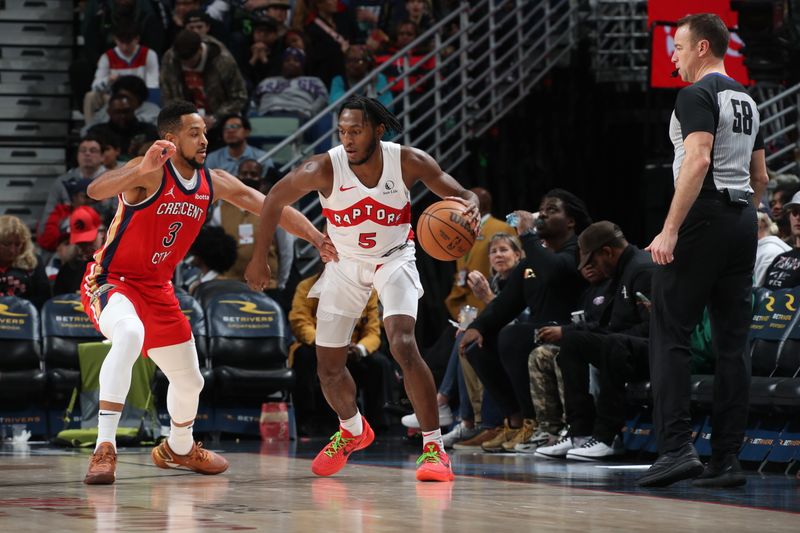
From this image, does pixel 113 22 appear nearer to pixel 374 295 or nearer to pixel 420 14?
pixel 420 14

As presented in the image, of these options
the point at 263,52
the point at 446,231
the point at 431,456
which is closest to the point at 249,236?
the point at 263,52

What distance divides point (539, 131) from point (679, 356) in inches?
324

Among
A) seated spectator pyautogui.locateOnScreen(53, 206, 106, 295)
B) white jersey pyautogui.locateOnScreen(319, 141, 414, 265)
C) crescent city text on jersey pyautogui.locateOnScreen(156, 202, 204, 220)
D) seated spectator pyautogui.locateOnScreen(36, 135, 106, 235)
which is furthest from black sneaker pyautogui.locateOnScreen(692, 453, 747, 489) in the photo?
seated spectator pyautogui.locateOnScreen(36, 135, 106, 235)

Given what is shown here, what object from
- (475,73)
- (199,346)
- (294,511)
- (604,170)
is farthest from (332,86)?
(294,511)

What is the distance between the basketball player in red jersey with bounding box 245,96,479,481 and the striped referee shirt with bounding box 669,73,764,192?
1164mm

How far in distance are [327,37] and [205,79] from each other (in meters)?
1.74

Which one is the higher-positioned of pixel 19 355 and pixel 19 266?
pixel 19 266

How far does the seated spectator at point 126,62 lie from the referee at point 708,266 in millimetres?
8158

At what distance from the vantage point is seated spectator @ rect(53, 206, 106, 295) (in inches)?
414

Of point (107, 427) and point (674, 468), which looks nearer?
point (674, 468)

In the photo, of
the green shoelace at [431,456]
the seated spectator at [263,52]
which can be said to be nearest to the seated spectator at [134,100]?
the seated spectator at [263,52]

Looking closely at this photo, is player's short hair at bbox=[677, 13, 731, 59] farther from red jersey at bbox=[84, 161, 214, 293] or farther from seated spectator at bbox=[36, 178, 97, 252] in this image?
seated spectator at bbox=[36, 178, 97, 252]

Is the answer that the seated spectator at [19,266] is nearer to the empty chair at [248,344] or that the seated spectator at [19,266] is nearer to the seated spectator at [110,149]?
the empty chair at [248,344]

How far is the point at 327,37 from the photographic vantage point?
1386 centimetres
